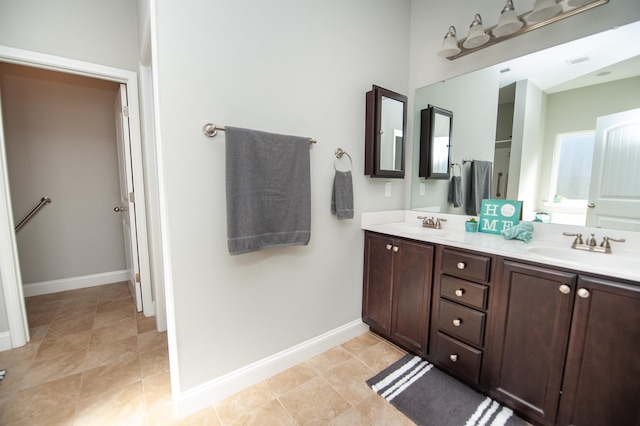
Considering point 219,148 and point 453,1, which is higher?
point 453,1

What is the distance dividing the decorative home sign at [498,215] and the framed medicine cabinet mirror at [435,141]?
409 millimetres

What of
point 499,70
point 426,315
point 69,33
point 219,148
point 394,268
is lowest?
point 426,315

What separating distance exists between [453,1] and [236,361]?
113 inches

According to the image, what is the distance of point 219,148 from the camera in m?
1.32

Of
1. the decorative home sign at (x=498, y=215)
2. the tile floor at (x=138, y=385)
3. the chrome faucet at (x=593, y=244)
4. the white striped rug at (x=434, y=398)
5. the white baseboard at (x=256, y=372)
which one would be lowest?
the tile floor at (x=138, y=385)

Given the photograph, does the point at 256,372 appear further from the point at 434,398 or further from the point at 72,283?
the point at 72,283

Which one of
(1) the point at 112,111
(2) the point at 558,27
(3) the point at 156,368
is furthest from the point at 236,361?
(1) the point at 112,111

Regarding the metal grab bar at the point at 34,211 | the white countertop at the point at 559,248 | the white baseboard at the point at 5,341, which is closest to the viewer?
the white countertop at the point at 559,248

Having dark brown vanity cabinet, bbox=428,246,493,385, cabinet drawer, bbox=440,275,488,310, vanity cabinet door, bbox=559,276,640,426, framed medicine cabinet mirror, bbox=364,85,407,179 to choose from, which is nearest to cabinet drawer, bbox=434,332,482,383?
dark brown vanity cabinet, bbox=428,246,493,385

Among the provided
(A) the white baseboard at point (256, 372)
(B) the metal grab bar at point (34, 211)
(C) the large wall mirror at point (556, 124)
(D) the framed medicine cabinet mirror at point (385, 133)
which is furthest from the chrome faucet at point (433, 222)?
(B) the metal grab bar at point (34, 211)

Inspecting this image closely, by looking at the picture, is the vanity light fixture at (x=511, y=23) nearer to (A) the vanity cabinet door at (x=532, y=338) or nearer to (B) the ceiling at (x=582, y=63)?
(B) the ceiling at (x=582, y=63)

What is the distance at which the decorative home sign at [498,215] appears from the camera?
163 cm

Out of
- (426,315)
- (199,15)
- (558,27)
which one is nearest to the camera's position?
(199,15)

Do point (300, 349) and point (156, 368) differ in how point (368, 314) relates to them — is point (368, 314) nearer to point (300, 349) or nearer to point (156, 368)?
point (300, 349)
